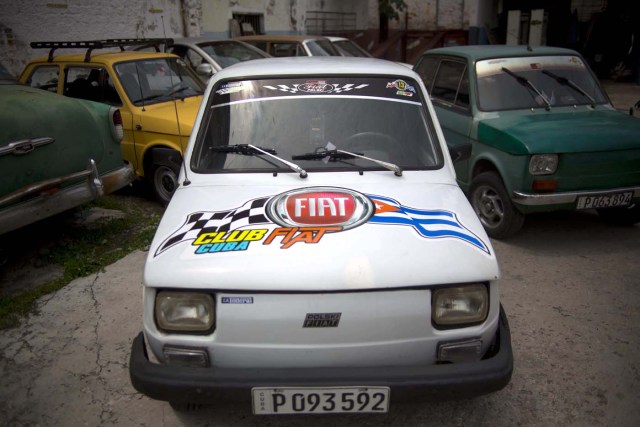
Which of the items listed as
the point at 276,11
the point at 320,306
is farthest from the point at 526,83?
the point at 276,11

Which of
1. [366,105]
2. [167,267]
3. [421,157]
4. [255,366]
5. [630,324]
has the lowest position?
Result: [630,324]

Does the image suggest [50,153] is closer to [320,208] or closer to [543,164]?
[320,208]

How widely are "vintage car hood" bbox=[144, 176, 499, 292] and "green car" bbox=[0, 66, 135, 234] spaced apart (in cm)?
197

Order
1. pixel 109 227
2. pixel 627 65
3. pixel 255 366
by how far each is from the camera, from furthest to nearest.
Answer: pixel 627 65, pixel 109 227, pixel 255 366

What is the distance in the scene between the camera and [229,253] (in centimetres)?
212

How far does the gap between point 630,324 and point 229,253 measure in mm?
2818

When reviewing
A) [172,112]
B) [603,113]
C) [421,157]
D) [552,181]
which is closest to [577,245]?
[552,181]

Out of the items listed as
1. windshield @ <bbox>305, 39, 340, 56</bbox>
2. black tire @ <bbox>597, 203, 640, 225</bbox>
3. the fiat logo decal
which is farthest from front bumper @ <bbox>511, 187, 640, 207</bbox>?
windshield @ <bbox>305, 39, 340, 56</bbox>

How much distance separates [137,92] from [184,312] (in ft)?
14.8

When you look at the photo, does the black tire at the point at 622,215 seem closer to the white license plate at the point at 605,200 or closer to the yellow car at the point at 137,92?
Result: the white license plate at the point at 605,200

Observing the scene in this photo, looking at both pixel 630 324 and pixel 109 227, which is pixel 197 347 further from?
pixel 109 227

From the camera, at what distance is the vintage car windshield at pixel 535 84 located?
5.00 m

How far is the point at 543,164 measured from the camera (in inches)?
167

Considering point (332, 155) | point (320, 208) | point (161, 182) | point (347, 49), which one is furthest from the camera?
point (347, 49)
